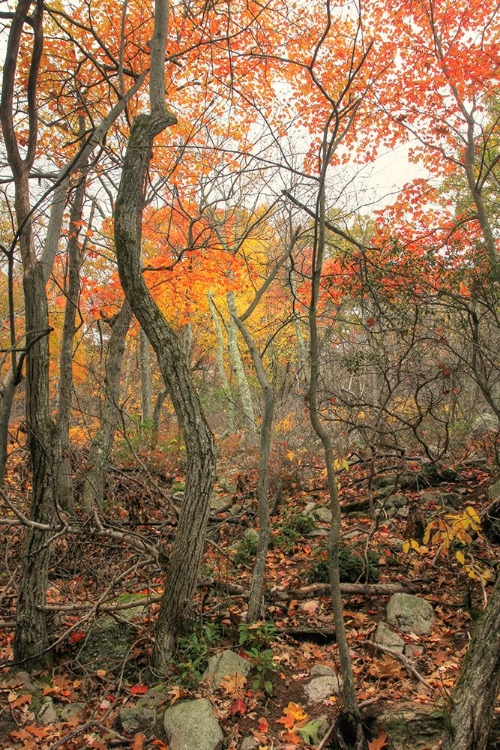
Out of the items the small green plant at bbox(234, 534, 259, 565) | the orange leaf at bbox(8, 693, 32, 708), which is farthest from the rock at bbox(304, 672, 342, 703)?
the orange leaf at bbox(8, 693, 32, 708)

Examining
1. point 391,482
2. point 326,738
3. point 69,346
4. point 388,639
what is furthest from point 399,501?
Result: point 69,346

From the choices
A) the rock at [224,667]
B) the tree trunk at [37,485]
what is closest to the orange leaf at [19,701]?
the tree trunk at [37,485]

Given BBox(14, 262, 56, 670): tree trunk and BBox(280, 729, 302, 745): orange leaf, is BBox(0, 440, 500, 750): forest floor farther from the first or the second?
BBox(14, 262, 56, 670): tree trunk

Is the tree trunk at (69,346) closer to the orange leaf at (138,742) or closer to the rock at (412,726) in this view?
the orange leaf at (138,742)

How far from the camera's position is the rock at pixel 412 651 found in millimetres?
3725

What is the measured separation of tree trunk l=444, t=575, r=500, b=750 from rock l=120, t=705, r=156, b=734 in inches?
81.2

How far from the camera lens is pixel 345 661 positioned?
9.48ft

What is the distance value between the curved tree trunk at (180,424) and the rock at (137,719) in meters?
0.34

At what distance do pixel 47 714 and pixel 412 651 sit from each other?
113 inches

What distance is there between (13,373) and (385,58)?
9904 mm

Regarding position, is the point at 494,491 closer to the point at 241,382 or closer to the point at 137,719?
the point at 137,719

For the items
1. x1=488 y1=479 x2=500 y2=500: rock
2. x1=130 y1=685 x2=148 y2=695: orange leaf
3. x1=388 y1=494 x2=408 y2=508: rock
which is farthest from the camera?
x1=388 y1=494 x2=408 y2=508: rock

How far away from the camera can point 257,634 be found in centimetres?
396

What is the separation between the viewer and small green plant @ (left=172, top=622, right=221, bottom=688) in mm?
3654
